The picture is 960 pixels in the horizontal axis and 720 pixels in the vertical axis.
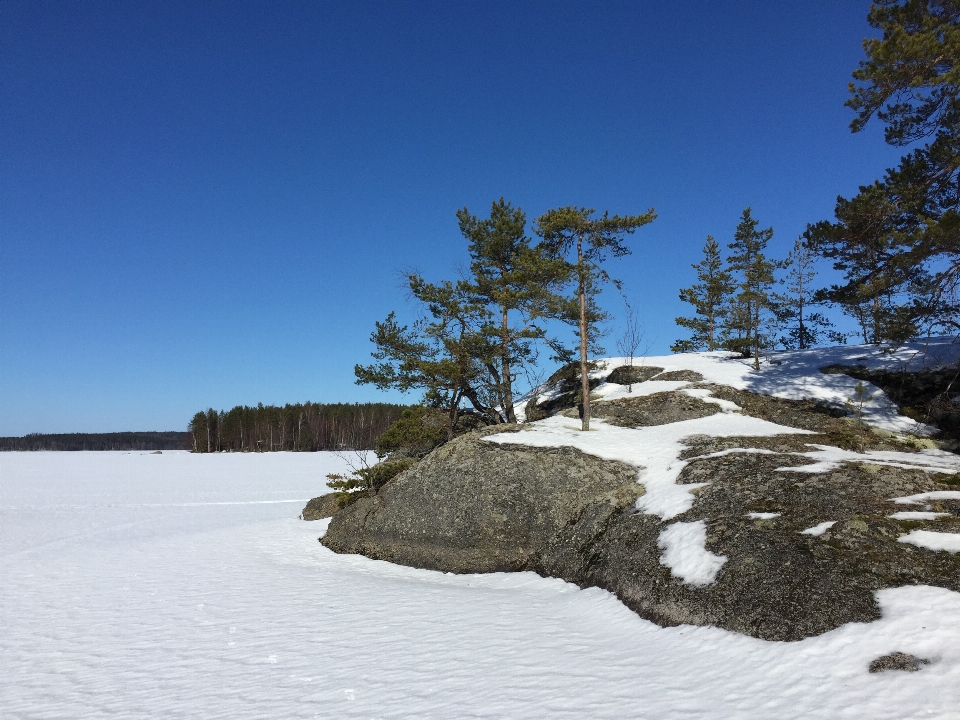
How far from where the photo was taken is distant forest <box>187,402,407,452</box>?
302 ft

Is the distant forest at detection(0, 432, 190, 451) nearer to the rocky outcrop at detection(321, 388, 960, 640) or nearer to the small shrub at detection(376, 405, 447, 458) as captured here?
the small shrub at detection(376, 405, 447, 458)

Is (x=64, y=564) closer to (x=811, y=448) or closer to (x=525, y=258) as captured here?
(x=525, y=258)

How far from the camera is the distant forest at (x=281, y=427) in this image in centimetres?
9206

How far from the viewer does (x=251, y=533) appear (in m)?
17.9

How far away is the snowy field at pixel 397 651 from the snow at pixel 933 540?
3.69ft

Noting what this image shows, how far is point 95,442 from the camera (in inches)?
6462

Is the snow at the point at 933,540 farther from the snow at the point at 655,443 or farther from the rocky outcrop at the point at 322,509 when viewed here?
the rocky outcrop at the point at 322,509

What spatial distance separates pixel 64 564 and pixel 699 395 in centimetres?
2209

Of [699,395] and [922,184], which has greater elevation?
[922,184]

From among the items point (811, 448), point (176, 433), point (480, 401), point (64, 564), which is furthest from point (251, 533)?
point (176, 433)

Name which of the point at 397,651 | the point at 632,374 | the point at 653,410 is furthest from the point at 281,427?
the point at 397,651

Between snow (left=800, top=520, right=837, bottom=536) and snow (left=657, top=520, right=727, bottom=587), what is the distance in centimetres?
130

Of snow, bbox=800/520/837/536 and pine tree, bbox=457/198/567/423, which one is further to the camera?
pine tree, bbox=457/198/567/423

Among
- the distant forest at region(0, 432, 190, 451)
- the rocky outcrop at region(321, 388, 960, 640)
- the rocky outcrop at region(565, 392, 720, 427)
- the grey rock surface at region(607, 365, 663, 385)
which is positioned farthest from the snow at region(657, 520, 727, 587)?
the distant forest at region(0, 432, 190, 451)
